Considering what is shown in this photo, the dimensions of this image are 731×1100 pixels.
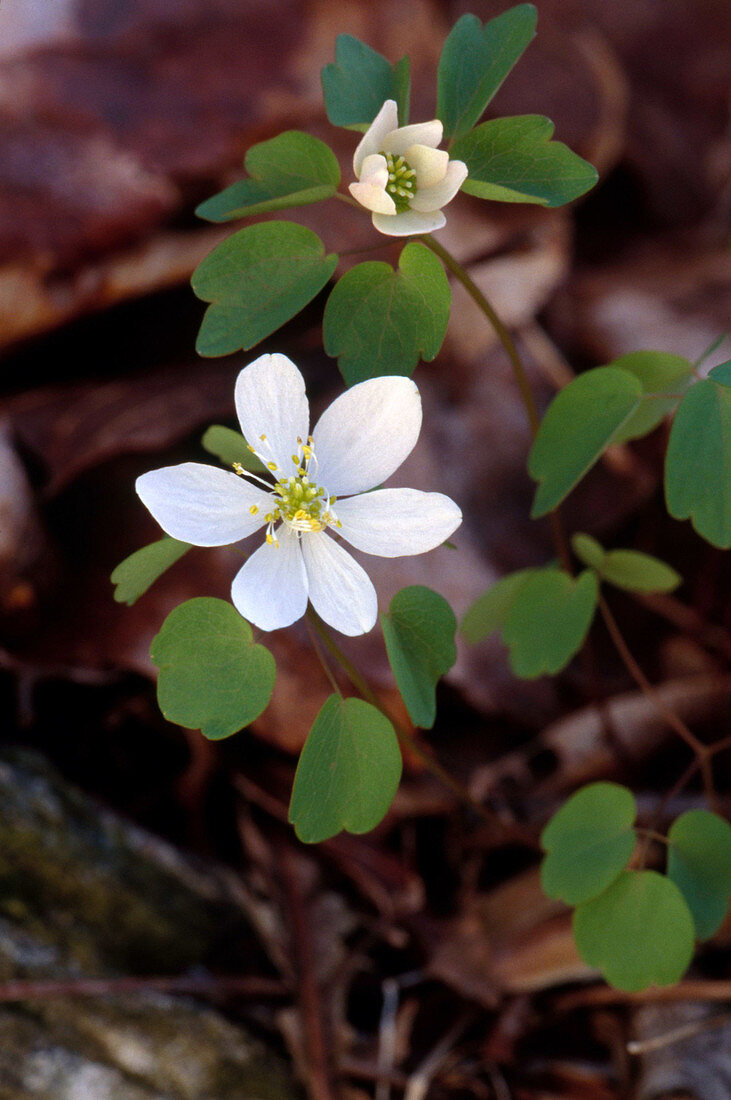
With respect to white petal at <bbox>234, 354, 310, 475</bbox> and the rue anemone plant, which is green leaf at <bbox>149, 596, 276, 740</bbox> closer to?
the rue anemone plant

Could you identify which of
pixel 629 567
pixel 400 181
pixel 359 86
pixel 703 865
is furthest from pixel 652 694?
pixel 359 86

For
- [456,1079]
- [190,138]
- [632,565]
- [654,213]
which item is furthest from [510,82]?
[456,1079]

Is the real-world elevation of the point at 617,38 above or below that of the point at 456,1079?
above

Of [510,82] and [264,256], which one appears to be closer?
[264,256]

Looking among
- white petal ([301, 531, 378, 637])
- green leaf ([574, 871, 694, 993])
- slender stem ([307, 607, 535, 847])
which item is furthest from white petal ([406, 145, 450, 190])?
green leaf ([574, 871, 694, 993])

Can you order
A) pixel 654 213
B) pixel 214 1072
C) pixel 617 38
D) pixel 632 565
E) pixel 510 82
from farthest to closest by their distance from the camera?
pixel 617 38
pixel 654 213
pixel 510 82
pixel 632 565
pixel 214 1072

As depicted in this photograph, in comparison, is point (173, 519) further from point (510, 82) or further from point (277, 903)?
point (510, 82)

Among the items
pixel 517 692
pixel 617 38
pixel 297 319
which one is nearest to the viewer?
pixel 517 692
